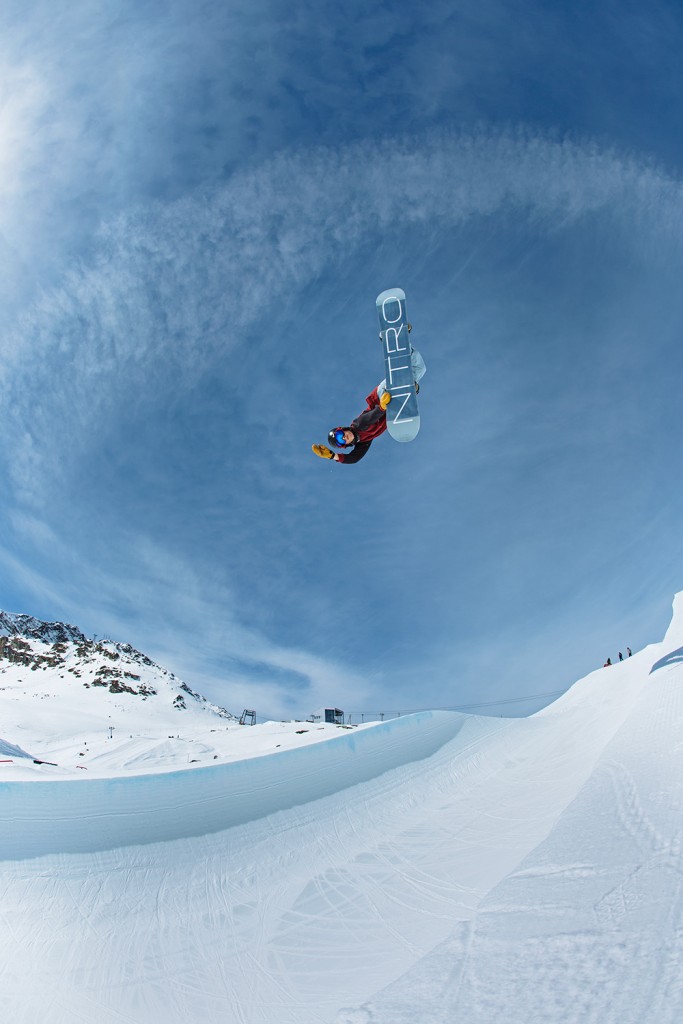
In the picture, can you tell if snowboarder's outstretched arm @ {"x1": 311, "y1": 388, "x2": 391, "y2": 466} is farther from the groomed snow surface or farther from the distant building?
the distant building

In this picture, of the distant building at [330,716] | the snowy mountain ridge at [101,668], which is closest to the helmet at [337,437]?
the distant building at [330,716]

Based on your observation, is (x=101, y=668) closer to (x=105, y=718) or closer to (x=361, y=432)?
(x=105, y=718)

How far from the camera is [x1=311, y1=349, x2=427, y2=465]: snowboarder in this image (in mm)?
10508

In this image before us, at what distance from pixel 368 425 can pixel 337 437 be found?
2.65 ft

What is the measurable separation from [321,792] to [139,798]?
2.64 m

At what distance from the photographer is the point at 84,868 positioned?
5.92 m

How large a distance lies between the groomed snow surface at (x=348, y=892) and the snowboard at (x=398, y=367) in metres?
5.94

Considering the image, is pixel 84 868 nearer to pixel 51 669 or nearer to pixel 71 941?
pixel 71 941

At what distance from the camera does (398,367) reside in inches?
424

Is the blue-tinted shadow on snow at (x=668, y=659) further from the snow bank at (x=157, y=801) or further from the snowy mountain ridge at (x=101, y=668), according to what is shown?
the snowy mountain ridge at (x=101, y=668)

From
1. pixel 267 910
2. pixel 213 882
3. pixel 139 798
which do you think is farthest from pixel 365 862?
pixel 139 798

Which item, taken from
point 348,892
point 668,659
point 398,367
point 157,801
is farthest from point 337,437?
point 668,659

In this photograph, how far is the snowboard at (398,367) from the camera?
10453 mm

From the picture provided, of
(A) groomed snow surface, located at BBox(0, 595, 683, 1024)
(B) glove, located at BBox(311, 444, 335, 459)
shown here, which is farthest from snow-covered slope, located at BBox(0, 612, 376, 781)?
(B) glove, located at BBox(311, 444, 335, 459)
